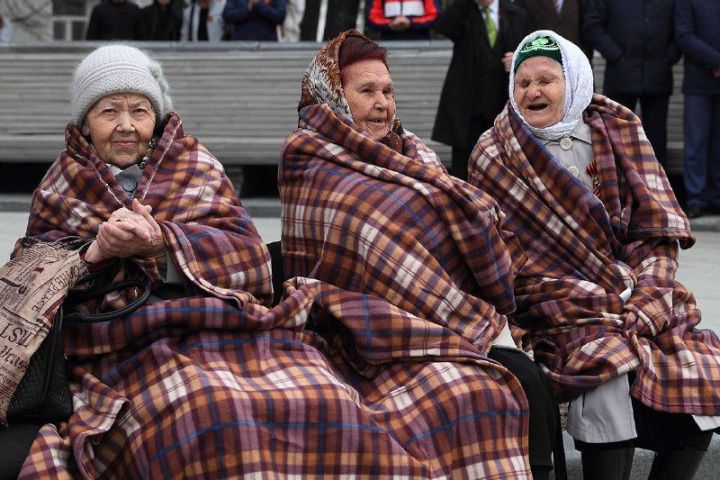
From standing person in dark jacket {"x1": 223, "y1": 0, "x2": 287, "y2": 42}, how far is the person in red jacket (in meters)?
1.30

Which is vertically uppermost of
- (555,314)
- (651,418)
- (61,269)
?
(61,269)

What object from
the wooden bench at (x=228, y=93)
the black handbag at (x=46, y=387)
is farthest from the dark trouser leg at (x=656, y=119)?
the black handbag at (x=46, y=387)

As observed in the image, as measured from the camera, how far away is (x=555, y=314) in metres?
4.53

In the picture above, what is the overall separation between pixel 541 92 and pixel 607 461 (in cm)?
131

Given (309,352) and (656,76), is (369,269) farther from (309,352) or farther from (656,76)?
(656,76)

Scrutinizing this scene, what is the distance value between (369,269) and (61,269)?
939mm

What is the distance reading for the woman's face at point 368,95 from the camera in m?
4.51

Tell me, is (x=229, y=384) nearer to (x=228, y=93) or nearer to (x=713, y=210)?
(x=713, y=210)

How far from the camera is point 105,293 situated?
3.92 m

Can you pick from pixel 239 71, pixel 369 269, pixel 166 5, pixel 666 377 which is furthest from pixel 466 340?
pixel 166 5

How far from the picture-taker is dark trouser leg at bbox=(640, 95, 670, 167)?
991cm

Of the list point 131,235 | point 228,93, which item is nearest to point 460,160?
point 228,93

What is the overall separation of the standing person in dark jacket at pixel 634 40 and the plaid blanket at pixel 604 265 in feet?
15.9

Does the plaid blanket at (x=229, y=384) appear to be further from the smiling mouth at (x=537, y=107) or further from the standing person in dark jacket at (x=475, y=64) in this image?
the standing person in dark jacket at (x=475, y=64)
